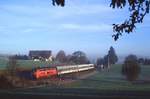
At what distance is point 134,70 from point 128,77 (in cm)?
784

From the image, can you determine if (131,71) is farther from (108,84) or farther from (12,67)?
(108,84)

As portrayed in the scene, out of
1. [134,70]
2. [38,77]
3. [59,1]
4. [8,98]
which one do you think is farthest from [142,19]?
[134,70]

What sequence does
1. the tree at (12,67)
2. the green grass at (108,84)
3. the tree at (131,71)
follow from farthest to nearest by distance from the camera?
the tree at (131,71) → the tree at (12,67) → the green grass at (108,84)

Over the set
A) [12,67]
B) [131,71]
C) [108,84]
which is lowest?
[108,84]

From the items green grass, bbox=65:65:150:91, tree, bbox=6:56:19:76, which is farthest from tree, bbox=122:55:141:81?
tree, bbox=6:56:19:76

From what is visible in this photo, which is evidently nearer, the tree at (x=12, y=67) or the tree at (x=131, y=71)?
the tree at (x=12, y=67)

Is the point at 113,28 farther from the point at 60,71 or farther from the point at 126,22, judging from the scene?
the point at 60,71

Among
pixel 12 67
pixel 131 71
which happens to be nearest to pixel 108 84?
pixel 12 67

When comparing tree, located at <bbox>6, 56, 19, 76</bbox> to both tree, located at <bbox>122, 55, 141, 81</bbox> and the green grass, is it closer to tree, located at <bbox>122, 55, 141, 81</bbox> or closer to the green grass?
the green grass

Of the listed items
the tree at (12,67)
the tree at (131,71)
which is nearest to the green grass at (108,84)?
the tree at (131,71)

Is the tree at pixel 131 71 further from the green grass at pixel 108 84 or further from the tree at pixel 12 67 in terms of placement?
the tree at pixel 12 67

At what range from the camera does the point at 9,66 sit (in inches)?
3868

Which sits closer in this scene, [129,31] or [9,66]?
[129,31]

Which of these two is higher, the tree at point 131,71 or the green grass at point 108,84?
the tree at point 131,71
